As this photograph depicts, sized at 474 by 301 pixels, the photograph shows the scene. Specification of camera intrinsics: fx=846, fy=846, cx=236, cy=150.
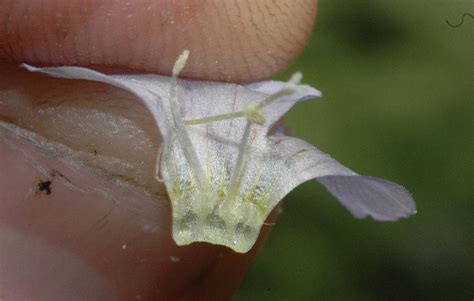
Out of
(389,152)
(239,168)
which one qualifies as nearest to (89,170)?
(239,168)

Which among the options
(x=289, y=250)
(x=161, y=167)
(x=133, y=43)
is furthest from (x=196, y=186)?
(x=289, y=250)

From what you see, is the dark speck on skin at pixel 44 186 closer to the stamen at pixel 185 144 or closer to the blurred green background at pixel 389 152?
the stamen at pixel 185 144

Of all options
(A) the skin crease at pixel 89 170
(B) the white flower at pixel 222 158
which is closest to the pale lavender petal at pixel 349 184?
(B) the white flower at pixel 222 158

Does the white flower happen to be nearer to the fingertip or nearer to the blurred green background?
the fingertip

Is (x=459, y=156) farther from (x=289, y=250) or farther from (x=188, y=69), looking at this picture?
(x=188, y=69)

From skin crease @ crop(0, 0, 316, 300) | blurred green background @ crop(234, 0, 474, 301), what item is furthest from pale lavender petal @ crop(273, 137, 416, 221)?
blurred green background @ crop(234, 0, 474, 301)

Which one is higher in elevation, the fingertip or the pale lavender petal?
the fingertip

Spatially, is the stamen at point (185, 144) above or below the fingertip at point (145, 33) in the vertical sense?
below
